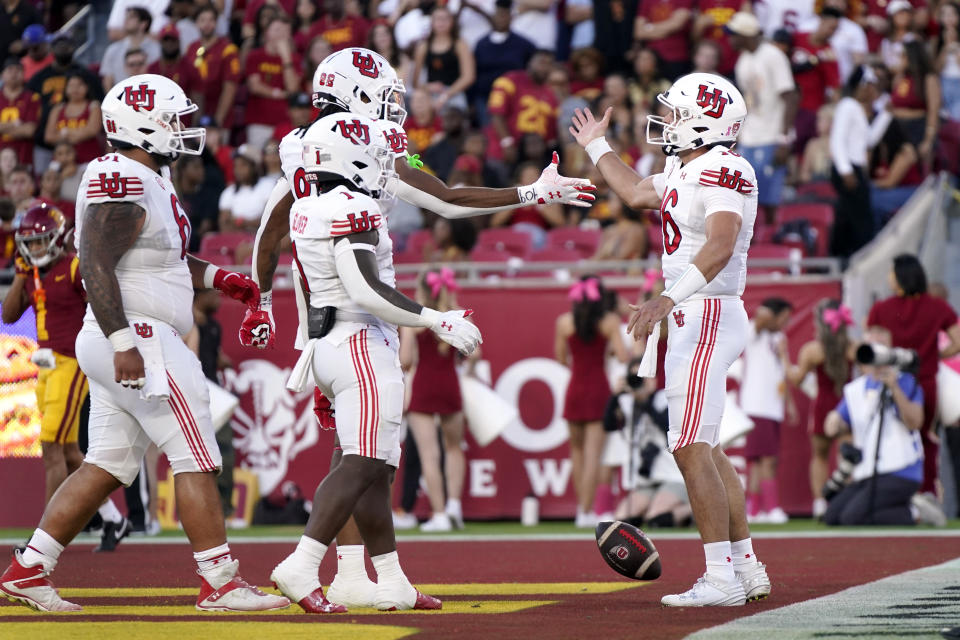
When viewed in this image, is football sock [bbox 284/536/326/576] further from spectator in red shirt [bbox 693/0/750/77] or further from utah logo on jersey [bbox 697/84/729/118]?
spectator in red shirt [bbox 693/0/750/77]

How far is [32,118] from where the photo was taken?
1669 centimetres

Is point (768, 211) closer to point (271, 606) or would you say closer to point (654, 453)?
point (654, 453)

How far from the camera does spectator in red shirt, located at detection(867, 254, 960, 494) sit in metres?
12.2

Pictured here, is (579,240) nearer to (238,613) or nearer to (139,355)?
(139,355)

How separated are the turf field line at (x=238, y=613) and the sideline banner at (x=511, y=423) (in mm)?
6709

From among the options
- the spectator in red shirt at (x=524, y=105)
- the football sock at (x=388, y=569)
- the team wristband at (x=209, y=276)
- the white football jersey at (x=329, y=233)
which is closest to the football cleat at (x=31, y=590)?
the football sock at (x=388, y=569)

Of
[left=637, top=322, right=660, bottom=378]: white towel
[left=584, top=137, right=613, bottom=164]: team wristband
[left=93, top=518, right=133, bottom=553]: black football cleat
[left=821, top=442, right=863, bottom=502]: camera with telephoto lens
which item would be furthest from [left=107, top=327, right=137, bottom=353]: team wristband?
[left=821, top=442, right=863, bottom=502]: camera with telephoto lens

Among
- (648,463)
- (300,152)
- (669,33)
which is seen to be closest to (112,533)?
(648,463)

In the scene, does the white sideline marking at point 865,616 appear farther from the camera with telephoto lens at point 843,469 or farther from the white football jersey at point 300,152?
the camera with telephoto lens at point 843,469

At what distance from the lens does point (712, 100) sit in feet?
21.3

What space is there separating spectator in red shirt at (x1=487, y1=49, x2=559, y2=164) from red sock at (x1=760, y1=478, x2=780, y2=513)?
4581mm

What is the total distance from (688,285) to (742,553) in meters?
1.24

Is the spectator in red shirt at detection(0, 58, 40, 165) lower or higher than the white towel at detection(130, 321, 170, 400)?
higher

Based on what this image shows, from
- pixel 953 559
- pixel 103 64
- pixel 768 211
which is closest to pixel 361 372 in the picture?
pixel 953 559
